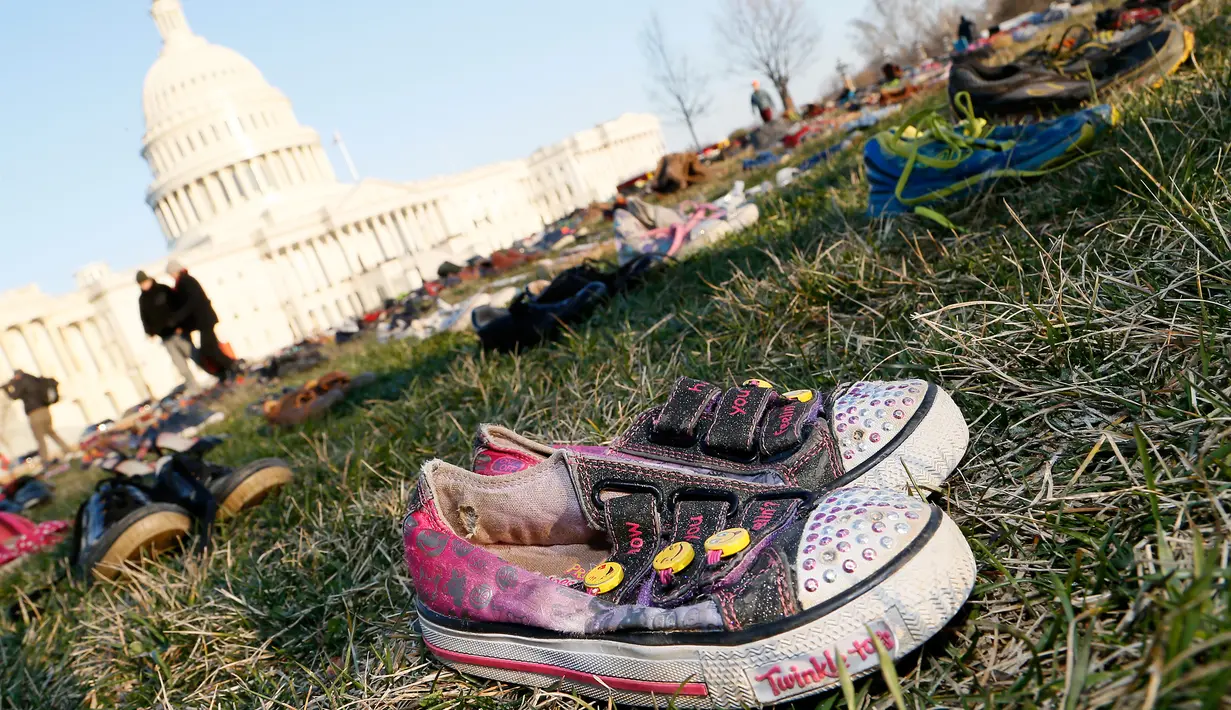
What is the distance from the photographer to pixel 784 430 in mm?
1522

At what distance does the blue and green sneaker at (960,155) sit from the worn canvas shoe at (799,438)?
125 centimetres

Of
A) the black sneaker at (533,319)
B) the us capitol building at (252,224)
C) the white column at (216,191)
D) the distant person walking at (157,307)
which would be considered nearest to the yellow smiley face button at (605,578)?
Result: the black sneaker at (533,319)

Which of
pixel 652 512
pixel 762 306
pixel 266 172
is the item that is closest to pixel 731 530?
pixel 652 512

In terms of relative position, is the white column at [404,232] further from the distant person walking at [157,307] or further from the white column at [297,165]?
the distant person walking at [157,307]

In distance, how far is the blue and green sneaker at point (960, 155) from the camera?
268 centimetres

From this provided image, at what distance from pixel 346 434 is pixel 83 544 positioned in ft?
4.18

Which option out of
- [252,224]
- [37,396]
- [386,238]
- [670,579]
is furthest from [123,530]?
[252,224]

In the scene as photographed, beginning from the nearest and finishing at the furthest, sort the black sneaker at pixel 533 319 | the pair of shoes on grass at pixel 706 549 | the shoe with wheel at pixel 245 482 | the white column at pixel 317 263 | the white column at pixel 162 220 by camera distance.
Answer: the pair of shoes on grass at pixel 706 549
the shoe with wheel at pixel 245 482
the black sneaker at pixel 533 319
the white column at pixel 317 263
the white column at pixel 162 220

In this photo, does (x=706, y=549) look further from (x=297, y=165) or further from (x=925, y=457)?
(x=297, y=165)

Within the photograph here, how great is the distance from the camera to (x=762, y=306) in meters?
2.62

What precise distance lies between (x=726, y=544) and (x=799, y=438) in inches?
15.0

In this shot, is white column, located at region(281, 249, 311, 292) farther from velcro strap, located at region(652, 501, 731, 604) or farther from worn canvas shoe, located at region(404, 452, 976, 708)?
velcro strap, located at region(652, 501, 731, 604)

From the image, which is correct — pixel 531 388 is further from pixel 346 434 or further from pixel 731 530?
pixel 731 530

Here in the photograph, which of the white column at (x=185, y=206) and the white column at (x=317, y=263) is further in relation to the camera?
the white column at (x=185, y=206)
